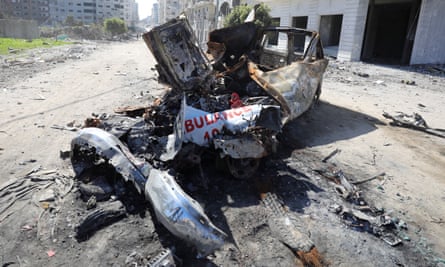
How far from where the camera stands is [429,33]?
47.2ft

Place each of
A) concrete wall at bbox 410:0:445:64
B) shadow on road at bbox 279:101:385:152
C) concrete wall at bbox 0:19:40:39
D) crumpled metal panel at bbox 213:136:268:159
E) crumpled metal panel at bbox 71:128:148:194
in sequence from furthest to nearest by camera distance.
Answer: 1. concrete wall at bbox 0:19:40:39
2. concrete wall at bbox 410:0:445:64
3. shadow on road at bbox 279:101:385:152
4. crumpled metal panel at bbox 213:136:268:159
5. crumpled metal panel at bbox 71:128:148:194

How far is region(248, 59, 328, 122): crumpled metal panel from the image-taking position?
4.42 metres

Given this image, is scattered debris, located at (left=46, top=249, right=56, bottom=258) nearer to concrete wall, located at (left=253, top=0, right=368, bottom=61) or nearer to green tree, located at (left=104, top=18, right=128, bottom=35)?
concrete wall, located at (left=253, top=0, right=368, bottom=61)

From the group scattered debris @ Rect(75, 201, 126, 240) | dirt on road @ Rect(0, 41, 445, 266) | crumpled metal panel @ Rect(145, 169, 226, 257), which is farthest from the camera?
scattered debris @ Rect(75, 201, 126, 240)

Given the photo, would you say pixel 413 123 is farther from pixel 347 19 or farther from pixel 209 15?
pixel 209 15

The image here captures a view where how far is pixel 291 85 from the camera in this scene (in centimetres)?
462

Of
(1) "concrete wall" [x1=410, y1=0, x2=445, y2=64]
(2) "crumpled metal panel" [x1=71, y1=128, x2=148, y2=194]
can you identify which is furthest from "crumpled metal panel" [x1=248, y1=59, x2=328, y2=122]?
(1) "concrete wall" [x1=410, y1=0, x2=445, y2=64]

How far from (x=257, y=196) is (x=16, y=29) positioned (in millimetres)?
49248

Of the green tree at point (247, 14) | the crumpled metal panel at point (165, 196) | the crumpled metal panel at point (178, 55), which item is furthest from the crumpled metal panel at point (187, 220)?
the green tree at point (247, 14)

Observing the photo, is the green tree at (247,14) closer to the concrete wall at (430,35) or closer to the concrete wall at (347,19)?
the concrete wall at (347,19)

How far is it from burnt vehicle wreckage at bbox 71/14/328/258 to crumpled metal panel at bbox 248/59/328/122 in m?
0.02

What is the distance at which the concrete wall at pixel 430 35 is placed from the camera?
1415cm

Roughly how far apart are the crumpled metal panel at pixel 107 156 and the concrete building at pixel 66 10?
107 m

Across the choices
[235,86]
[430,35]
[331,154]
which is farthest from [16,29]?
[331,154]
